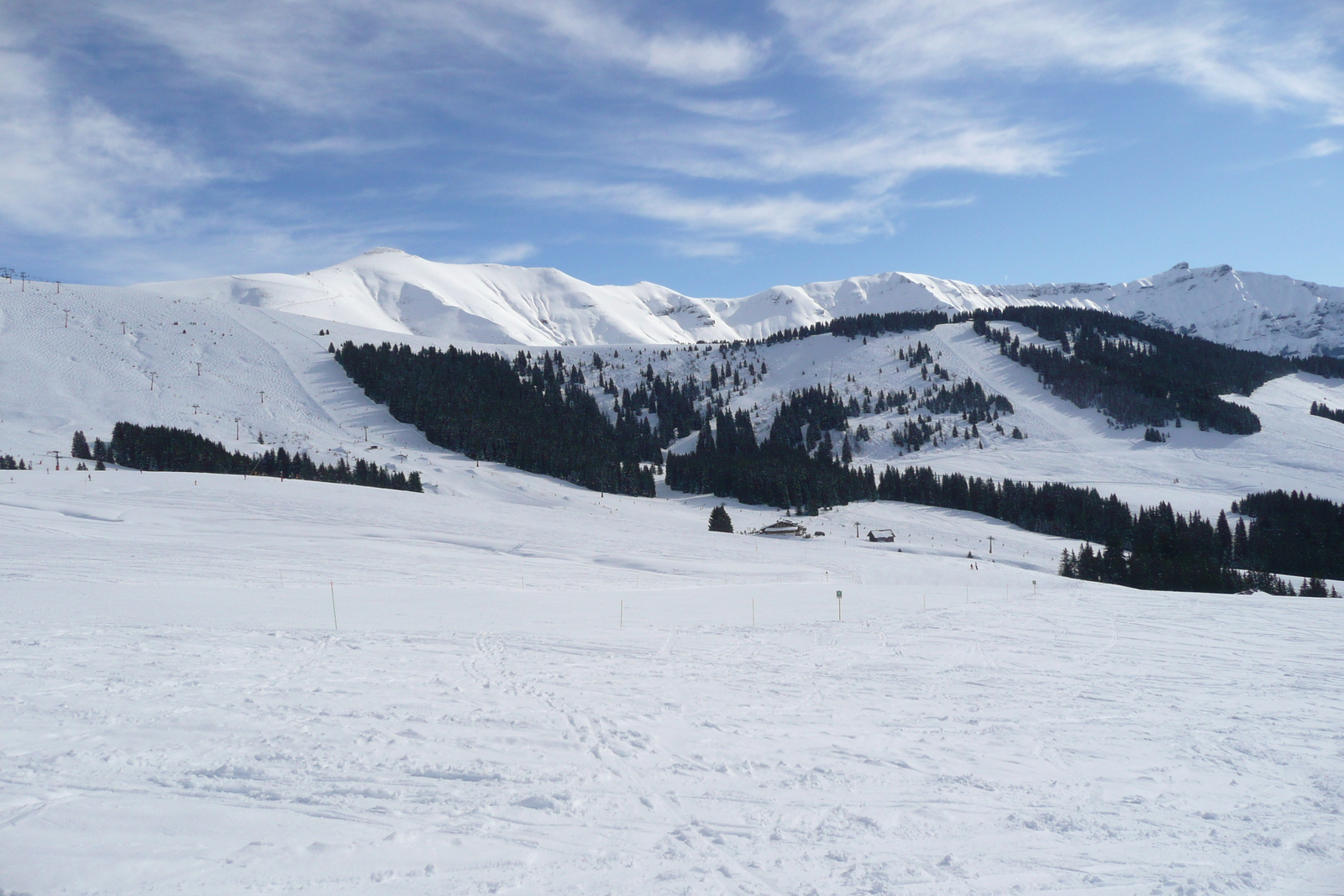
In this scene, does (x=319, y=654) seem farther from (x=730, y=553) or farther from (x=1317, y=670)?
(x=730, y=553)

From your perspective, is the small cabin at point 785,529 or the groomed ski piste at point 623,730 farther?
the small cabin at point 785,529

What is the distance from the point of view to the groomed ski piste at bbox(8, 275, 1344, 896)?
22.4 ft

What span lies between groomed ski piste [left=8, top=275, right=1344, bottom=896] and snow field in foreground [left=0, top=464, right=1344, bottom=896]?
56mm

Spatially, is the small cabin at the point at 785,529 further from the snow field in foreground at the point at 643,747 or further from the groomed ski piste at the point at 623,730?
the snow field in foreground at the point at 643,747

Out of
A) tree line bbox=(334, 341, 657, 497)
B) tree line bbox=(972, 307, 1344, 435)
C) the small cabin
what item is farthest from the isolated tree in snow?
tree line bbox=(972, 307, 1344, 435)

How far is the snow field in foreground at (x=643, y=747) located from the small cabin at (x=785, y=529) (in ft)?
157

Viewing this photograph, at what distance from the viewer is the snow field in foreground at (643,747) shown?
6781 millimetres

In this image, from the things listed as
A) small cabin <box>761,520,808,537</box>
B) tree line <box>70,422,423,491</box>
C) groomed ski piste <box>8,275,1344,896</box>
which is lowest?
small cabin <box>761,520,808,537</box>

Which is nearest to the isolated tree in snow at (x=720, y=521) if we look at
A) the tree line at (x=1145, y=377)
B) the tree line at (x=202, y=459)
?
the tree line at (x=202, y=459)

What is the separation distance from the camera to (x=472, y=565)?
112 ft

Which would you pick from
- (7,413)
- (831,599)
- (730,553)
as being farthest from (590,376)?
(831,599)

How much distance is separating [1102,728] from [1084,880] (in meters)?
5.83

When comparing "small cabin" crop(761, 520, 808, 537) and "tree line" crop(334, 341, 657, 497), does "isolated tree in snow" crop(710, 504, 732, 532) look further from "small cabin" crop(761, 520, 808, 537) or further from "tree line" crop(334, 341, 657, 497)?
"tree line" crop(334, 341, 657, 497)

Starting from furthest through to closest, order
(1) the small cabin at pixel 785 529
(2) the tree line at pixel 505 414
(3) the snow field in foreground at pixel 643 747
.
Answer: (2) the tree line at pixel 505 414 → (1) the small cabin at pixel 785 529 → (3) the snow field in foreground at pixel 643 747
